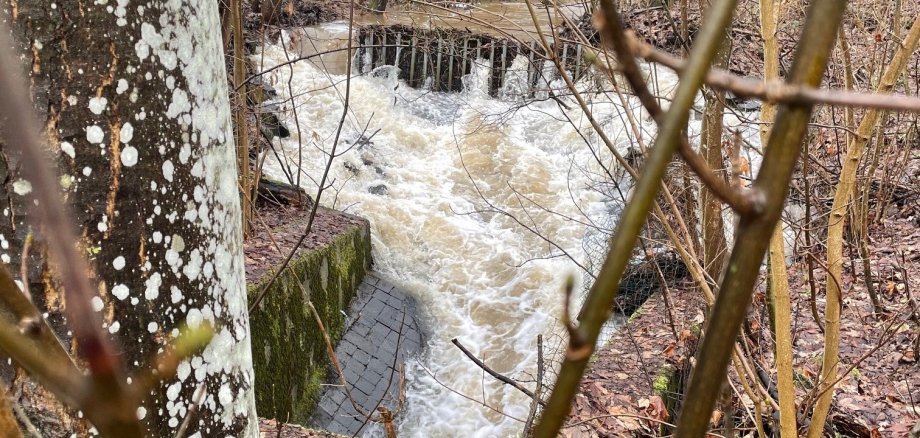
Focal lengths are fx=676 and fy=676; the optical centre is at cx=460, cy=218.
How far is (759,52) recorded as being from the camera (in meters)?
8.59

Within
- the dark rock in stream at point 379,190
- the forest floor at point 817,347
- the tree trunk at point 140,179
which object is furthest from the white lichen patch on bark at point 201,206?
the dark rock in stream at point 379,190

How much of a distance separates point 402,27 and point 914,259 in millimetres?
10388

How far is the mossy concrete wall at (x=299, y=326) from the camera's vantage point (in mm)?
5520

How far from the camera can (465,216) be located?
9547mm

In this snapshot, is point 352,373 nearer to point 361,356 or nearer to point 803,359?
point 361,356

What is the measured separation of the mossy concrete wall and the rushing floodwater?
0.93 metres

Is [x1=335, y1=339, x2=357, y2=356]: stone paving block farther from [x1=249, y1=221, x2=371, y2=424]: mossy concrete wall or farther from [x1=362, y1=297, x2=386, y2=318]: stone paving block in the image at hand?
[x1=362, y1=297, x2=386, y2=318]: stone paving block

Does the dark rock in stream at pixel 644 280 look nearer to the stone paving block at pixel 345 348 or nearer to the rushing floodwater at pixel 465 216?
the rushing floodwater at pixel 465 216

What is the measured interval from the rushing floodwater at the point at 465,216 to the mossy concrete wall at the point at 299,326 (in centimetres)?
93

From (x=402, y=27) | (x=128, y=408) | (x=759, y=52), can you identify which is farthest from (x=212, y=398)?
(x=402, y=27)

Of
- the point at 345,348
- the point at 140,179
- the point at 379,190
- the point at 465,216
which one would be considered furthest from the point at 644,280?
the point at 140,179

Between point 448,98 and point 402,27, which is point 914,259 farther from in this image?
point 402,27

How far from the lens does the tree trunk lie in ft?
3.67

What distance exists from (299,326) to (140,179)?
5247mm
